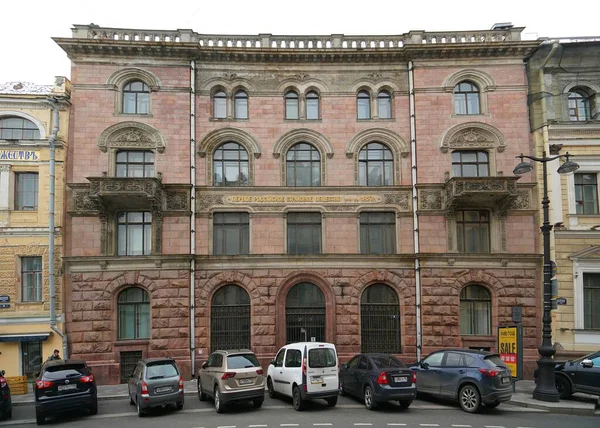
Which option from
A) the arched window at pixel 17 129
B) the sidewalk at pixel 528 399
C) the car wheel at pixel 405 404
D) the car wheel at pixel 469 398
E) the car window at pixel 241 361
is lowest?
the sidewalk at pixel 528 399

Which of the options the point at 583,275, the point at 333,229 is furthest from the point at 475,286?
the point at 333,229

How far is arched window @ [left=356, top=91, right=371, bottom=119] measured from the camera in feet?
82.6

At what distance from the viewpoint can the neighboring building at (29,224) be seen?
72.9 ft

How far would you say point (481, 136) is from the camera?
80.3 ft

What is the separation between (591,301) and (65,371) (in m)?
21.8

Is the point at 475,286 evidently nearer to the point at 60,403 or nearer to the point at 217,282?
the point at 217,282

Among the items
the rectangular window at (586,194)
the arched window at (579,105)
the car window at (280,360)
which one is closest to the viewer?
the car window at (280,360)

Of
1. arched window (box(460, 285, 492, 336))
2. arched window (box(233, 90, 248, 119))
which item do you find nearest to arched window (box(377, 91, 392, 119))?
arched window (box(233, 90, 248, 119))

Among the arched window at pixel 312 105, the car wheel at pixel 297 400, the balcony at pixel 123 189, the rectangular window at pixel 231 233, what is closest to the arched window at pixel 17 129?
the balcony at pixel 123 189

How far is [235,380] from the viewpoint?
623 inches

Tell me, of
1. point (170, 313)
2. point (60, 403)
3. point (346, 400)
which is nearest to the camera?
point (60, 403)

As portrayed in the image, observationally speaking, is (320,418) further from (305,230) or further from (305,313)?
(305,230)

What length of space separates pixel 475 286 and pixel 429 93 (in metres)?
9.42

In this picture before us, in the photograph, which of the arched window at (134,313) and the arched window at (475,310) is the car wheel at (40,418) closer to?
the arched window at (134,313)
